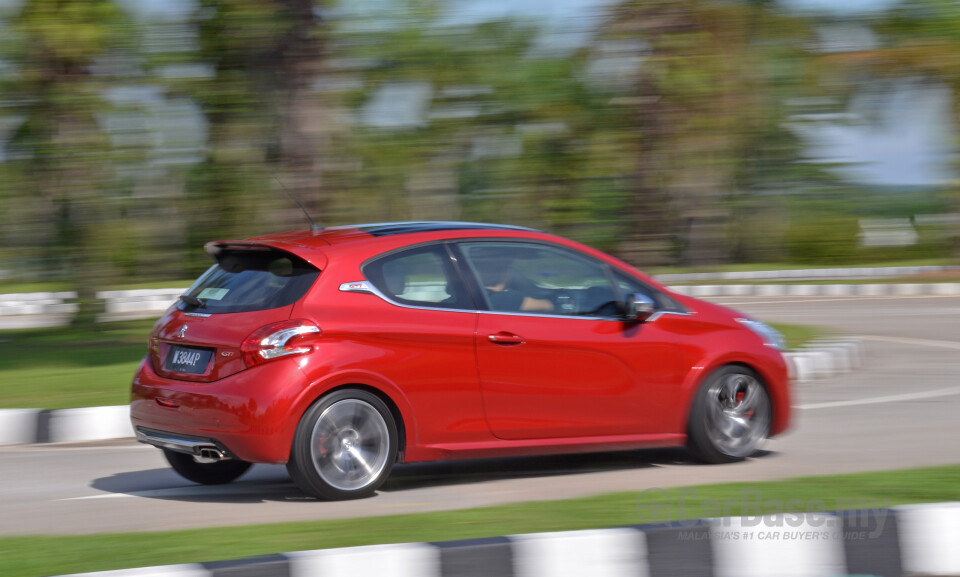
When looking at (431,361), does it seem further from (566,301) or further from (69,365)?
(69,365)

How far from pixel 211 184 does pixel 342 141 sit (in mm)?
3114

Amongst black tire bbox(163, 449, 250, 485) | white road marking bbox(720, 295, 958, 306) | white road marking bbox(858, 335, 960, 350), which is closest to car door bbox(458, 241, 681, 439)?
black tire bbox(163, 449, 250, 485)

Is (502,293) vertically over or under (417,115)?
under

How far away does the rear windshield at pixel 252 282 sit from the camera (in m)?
6.50

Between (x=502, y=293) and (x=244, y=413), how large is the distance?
162 cm

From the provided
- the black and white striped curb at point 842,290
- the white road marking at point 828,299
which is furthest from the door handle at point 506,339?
the black and white striped curb at point 842,290

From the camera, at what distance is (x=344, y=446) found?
6480 millimetres

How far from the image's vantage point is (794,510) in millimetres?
5586

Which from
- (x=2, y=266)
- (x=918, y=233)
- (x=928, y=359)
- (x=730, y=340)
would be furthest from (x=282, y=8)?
(x=918, y=233)

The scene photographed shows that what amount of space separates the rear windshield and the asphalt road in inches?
41.4

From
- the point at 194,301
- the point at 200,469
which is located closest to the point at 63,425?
the point at 200,469

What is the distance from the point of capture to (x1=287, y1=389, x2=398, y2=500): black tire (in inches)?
250

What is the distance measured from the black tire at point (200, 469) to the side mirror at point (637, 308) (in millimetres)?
2400

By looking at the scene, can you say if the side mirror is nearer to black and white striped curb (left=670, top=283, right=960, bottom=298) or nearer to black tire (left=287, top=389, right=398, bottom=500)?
black tire (left=287, top=389, right=398, bottom=500)
